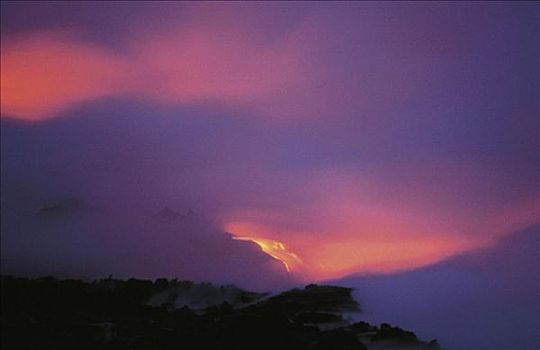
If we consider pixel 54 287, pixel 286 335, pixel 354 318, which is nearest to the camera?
pixel 286 335

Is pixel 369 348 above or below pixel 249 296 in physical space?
below

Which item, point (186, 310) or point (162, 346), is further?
point (186, 310)

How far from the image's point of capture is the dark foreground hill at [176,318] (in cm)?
1005

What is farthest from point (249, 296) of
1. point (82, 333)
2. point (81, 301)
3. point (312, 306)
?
point (82, 333)

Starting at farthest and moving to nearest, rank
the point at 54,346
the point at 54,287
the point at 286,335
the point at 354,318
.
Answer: the point at 54,287, the point at 354,318, the point at 286,335, the point at 54,346

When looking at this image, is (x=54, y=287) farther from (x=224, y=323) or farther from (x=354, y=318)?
(x=354, y=318)

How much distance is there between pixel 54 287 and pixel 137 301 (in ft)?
5.41

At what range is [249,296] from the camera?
44.3 ft

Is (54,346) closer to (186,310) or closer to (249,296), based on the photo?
(186,310)

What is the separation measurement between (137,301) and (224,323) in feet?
9.71

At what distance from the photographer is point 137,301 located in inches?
519

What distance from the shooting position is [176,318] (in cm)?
1166

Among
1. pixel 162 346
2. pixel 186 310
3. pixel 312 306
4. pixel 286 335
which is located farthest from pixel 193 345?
pixel 312 306

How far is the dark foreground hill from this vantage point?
10047mm
